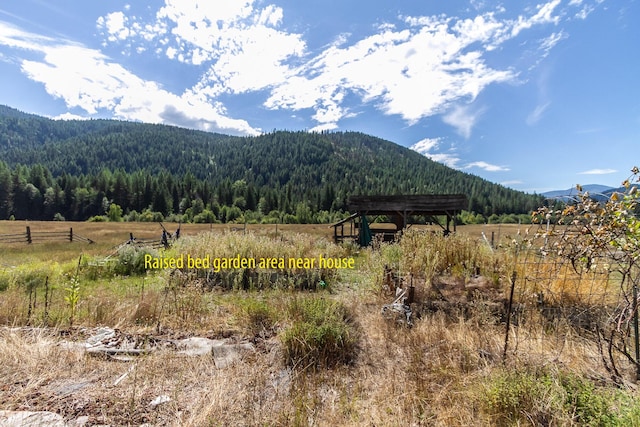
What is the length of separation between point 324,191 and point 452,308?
78.3 metres

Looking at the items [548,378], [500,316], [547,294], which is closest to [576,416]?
[548,378]

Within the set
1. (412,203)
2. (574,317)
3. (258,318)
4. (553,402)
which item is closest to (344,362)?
(258,318)

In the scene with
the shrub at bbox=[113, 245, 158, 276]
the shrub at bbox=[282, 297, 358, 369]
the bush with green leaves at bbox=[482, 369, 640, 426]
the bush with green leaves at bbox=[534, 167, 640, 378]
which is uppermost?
the bush with green leaves at bbox=[534, 167, 640, 378]

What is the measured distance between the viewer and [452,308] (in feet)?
14.9

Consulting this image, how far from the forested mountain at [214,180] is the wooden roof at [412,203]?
5054cm

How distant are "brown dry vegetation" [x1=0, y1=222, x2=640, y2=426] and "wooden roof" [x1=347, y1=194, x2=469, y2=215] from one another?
8150 millimetres

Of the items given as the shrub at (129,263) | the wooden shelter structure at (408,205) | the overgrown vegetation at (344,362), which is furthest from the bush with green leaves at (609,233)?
the wooden shelter structure at (408,205)

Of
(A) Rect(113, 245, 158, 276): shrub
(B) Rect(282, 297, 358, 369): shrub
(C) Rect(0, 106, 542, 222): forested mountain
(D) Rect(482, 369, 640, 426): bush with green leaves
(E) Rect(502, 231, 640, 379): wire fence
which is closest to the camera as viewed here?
(D) Rect(482, 369, 640, 426): bush with green leaves

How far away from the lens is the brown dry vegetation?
234 cm

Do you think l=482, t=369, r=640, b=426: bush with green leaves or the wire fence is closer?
l=482, t=369, r=640, b=426: bush with green leaves

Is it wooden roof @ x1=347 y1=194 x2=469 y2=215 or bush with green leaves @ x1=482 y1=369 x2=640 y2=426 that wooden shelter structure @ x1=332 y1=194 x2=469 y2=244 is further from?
bush with green leaves @ x1=482 y1=369 x2=640 y2=426

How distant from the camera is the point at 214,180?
14125 cm

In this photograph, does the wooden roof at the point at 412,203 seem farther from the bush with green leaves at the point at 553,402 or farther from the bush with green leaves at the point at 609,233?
the bush with green leaves at the point at 553,402

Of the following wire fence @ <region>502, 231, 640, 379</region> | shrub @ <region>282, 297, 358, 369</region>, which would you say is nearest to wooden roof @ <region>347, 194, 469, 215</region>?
wire fence @ <region>502, 231, 640, 379</region>
